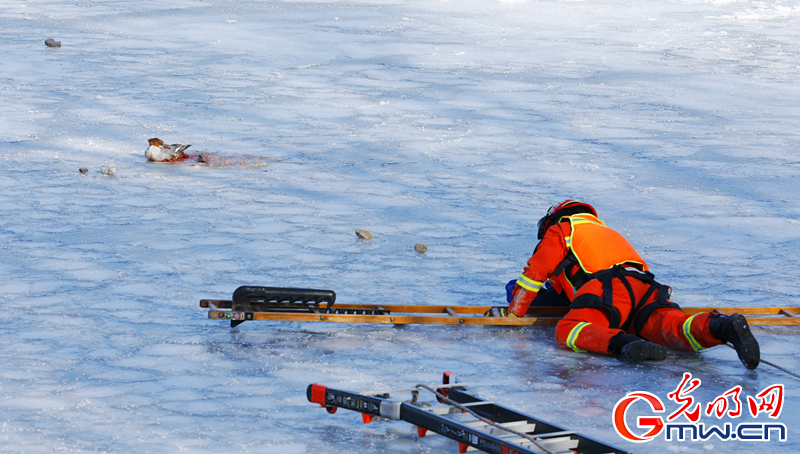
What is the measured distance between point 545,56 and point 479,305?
35.5ft

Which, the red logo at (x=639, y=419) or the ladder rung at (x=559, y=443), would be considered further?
the red logo at (x=639, y=419)

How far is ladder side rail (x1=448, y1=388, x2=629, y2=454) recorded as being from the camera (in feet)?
10.2

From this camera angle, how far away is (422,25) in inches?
737

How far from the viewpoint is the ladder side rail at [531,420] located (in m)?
3.10

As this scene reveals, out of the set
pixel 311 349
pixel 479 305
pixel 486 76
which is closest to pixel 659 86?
pixel 486 76

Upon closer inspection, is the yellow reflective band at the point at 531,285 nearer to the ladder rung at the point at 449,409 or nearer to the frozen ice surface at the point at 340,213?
the frozen ice surface at the point at 340,213

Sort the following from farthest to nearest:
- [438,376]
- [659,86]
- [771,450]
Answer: [659,86], [438,376], [771,450]

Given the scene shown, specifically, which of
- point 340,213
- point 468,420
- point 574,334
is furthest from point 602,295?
point 340,213

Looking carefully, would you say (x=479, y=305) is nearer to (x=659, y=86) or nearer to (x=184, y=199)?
(x=184, y=199)

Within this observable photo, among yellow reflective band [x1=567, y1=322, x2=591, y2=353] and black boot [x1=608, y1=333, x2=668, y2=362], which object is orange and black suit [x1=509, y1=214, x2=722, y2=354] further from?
black boot [x1=608, y1=333, x2=668, y2=362]

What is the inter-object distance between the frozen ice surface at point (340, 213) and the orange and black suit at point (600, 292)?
146 mm

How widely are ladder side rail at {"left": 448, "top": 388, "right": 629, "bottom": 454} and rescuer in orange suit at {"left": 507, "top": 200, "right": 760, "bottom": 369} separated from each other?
884 mm

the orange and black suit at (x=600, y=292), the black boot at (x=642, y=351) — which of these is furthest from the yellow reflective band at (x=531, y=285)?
the black boot at (x=642, y=351)

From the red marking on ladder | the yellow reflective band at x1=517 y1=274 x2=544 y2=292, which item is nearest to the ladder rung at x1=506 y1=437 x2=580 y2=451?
the red marking on ladder
